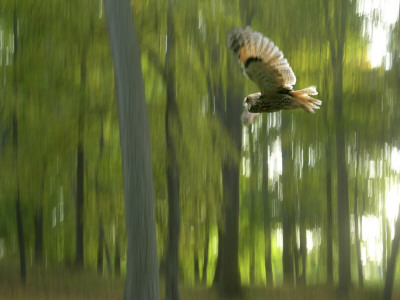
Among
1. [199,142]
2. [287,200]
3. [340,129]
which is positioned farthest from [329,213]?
[199,142]

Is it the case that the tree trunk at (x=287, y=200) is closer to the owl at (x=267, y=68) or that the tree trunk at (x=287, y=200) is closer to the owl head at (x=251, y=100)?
the owl head at (x=251, y=100)

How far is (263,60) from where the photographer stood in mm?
3648

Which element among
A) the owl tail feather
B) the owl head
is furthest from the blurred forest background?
the owl tail feather

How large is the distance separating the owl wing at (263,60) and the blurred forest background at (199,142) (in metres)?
2.63

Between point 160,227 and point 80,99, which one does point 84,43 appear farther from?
point 160,227

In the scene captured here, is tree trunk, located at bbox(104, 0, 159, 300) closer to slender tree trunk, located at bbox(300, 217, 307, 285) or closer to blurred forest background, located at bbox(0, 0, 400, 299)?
blurred forest background, located at bbox(0, 0, 400, 299)

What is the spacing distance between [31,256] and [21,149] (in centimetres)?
774

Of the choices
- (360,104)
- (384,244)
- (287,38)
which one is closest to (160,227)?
(287,38)

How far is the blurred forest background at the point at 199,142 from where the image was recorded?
9.59 metres

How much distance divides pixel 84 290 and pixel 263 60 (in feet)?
37.5

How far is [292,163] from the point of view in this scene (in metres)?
15.5

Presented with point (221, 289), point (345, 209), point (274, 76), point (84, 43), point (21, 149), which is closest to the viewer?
point (274, 76)

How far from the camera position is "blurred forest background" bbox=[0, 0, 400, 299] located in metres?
9.59

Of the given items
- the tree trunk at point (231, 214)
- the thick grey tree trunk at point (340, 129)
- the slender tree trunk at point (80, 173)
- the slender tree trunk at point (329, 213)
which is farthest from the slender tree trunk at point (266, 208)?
the slender tree trunk at point (80, 173)
